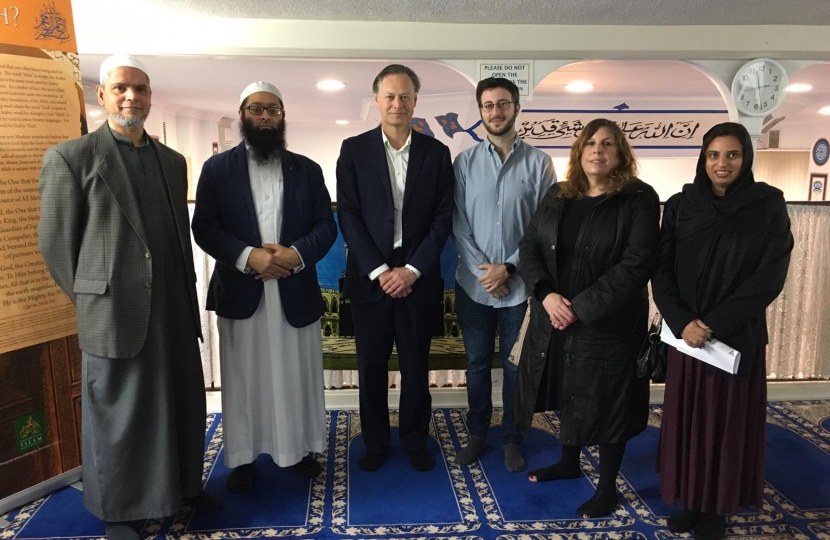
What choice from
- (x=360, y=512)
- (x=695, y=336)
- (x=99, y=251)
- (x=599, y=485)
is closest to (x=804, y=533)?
(x=599, y=485)

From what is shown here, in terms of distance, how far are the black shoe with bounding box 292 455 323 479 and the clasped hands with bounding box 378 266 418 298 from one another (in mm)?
912

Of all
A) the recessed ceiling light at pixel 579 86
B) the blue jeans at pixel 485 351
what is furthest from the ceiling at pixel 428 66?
the blue jeans at pixel 485 351

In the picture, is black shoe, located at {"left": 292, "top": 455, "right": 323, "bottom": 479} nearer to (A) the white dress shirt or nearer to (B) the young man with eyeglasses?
(B) the young man with eyeglasses

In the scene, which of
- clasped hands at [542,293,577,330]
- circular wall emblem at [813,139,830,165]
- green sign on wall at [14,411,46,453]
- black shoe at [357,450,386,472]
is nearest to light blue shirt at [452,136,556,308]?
clasped hands at [542,293,577,330]

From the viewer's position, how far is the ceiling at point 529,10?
2.72 metres

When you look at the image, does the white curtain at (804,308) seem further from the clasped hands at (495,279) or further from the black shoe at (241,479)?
the black shoe at (241,479)

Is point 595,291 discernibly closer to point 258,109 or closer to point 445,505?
point 445,505

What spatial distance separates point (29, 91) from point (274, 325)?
1.38 metres

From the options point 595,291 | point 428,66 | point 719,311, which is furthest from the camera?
point 428,66

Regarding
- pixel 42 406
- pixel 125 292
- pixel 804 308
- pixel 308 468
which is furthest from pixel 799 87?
pixel 42 406

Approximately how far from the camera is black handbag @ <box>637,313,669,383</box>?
6.78 feet

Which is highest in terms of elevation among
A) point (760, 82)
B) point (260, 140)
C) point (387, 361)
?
point (760, 82)

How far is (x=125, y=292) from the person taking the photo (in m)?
1.92

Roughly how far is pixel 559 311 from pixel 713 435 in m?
0.70
